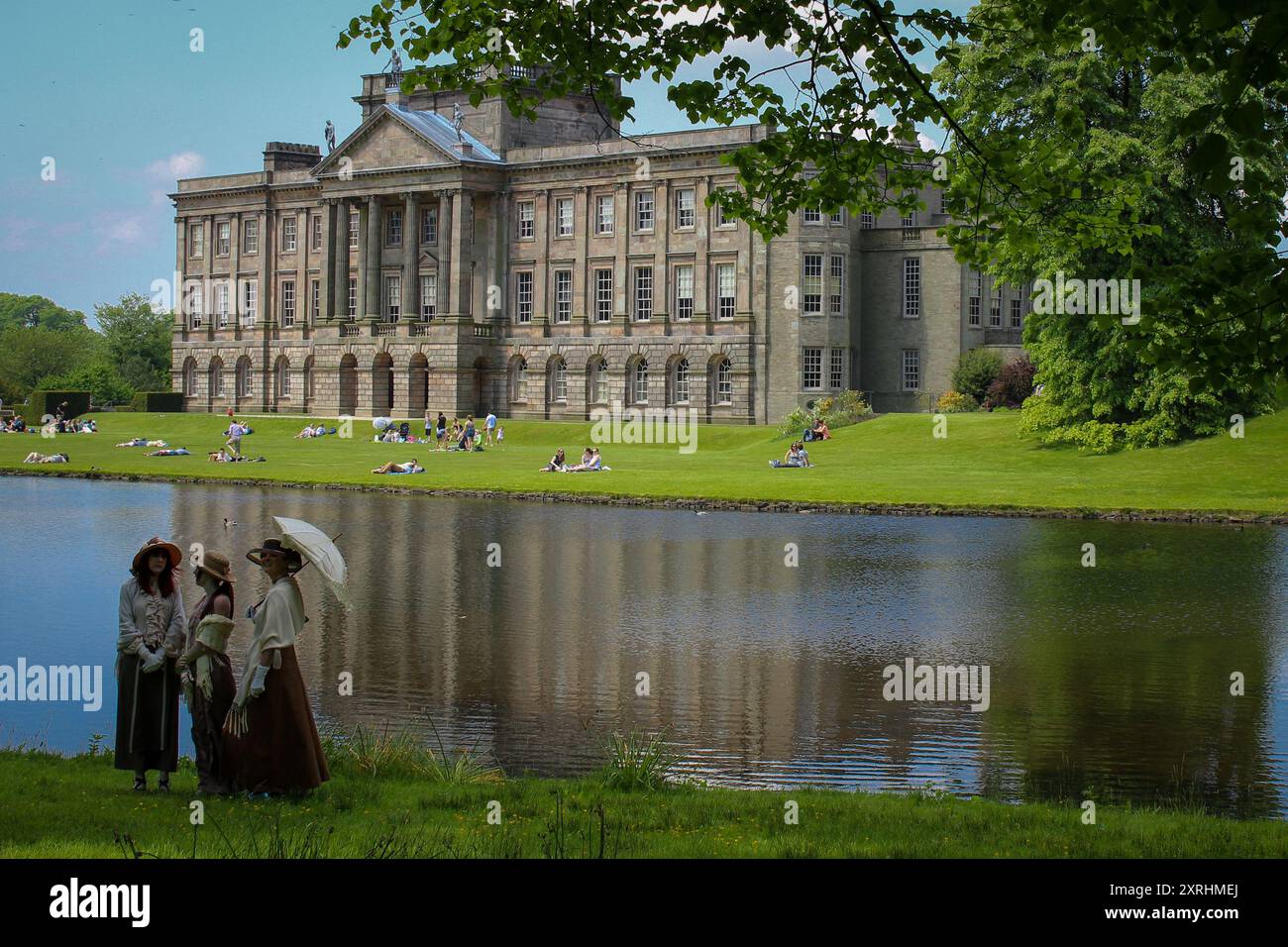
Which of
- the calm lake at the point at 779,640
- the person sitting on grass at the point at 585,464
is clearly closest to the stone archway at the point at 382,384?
the person sitting on grass at the point at 585,464

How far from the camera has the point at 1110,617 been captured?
2588 cm

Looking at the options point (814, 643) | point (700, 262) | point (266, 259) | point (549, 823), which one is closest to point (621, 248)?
point (700, 262)

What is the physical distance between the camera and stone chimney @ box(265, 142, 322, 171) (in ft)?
357

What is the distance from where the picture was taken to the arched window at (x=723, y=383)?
286ft

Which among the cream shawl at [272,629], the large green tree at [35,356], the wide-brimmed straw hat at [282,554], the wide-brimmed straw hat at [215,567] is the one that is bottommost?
the cream shawl at [272,629]

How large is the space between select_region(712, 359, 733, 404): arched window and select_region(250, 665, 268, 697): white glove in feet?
247

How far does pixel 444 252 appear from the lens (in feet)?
317

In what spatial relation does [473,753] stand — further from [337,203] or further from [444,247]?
[337,203]

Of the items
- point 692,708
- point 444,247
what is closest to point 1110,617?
point 692,708

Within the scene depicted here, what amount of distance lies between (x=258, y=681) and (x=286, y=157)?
334 feet

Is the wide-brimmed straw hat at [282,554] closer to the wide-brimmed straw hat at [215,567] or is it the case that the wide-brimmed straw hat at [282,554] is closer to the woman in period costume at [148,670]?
the wide-brimmed straw hat at [215,567]

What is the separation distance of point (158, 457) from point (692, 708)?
164 feet

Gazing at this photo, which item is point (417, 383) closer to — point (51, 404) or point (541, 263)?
point (541, 263)

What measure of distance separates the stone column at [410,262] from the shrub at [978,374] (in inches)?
1385
